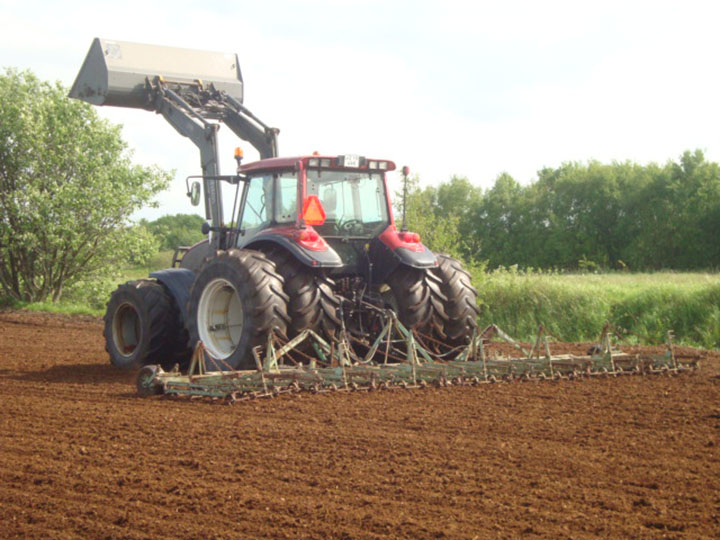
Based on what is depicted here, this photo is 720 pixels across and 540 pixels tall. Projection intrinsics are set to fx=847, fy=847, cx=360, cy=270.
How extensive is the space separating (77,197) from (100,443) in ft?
50.8

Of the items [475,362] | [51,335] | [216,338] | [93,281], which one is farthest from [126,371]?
[93,281]

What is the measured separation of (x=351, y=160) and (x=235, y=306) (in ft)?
6.42

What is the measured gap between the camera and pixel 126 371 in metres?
9.90

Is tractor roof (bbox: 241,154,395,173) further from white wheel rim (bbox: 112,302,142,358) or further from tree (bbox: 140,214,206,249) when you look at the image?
tree (bbox: 140,214,206,249)

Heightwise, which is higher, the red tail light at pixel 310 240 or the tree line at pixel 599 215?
the tree line at pixel 599 215

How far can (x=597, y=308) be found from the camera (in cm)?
1505

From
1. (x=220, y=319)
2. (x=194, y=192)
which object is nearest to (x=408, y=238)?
(x=220, y=319)

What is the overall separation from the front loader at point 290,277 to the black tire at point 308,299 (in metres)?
0.01

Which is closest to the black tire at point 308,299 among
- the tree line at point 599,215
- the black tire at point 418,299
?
the black tire at point 418,299

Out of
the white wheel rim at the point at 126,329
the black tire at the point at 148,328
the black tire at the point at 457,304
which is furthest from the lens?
the white wheel rim at the point at 126,329

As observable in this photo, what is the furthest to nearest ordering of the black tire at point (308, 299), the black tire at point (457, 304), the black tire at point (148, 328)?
the black tire at point (148, 328)
the black tire at point (457, 304)
the black tire at point (308, 299)

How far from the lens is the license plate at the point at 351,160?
877 cm

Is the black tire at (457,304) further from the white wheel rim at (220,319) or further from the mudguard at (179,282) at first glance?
the mudguard at (179,282)

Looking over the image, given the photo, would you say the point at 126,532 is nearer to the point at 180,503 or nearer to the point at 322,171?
the point at 180,503
